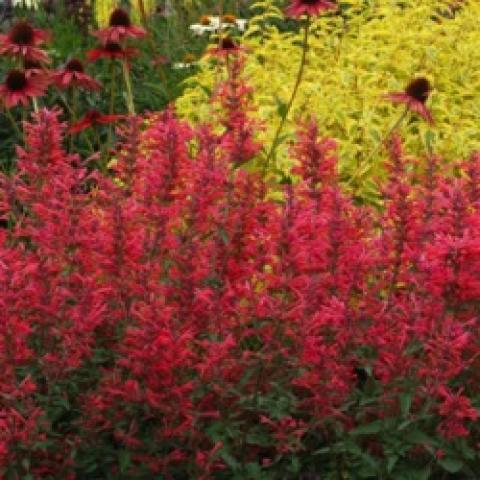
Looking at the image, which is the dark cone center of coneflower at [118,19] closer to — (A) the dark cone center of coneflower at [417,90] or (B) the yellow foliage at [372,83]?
(B) the yellow foliage at [372,83]

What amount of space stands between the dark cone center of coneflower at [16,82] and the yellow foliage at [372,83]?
1.01 metres

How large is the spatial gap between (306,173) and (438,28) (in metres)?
2.77

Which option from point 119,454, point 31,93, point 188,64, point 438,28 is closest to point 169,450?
point 119,454

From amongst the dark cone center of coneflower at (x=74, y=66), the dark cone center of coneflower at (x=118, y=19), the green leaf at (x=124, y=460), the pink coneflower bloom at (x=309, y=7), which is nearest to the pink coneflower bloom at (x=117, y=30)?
the dark cone center of coneflower at (x=118, y=19)

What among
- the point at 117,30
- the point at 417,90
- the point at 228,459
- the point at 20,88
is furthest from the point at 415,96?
the point at 228,459

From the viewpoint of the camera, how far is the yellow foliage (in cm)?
516

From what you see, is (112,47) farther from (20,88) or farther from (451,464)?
(451,464)

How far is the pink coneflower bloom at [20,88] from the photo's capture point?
461 cm

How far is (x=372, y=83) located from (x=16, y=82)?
176cm

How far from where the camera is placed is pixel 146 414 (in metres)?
3.03

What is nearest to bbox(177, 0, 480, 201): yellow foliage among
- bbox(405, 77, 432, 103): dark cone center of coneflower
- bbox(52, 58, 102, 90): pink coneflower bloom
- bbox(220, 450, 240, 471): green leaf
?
bbox(405, 77, 432, 103): dark cone center of coneflower

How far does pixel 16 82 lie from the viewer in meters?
4.66

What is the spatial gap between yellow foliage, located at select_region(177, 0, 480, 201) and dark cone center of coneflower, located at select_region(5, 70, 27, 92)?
101 centimetres

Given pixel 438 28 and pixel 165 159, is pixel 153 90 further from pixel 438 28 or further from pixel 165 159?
pixel 165 159
